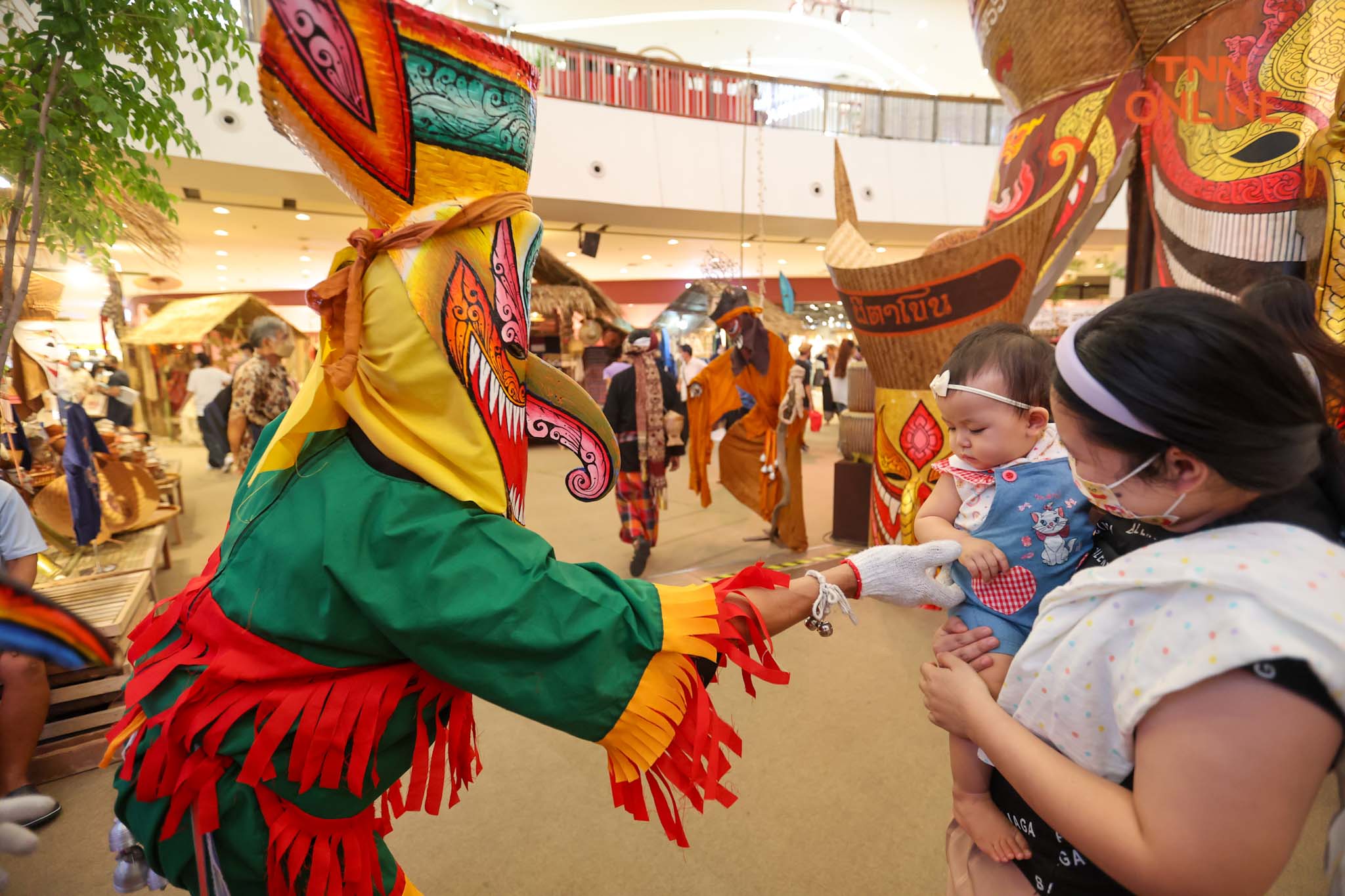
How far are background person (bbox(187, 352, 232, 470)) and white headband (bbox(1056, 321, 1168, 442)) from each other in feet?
28.1

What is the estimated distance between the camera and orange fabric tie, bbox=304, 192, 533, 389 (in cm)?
78

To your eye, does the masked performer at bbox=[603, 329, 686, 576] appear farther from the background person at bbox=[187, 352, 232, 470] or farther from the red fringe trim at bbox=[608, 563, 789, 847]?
the background person at bbox=[187, 352, 232, 470]

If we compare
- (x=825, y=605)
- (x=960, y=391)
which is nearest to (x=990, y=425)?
(x=960, y=391)

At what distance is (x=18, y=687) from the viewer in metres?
1.88

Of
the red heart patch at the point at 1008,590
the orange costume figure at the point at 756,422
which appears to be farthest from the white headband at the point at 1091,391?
the orange costume figure at the point at 756,422

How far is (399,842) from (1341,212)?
9.20 ft

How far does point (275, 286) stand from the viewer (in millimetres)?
12961

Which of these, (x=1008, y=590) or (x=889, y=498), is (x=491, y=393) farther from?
(x=889, y=498)

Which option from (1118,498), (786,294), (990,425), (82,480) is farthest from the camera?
(786,294)

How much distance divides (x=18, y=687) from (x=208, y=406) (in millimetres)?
6683

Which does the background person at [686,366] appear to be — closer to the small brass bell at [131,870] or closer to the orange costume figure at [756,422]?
the orange costume figure at [756,422]

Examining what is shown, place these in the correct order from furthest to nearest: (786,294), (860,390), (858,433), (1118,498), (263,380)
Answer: (860,390) < (858,433) < (263,380) < (786,294) < (1118,498)

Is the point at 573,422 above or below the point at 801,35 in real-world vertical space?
below

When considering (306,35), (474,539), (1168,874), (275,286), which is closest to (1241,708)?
(1168,874)
